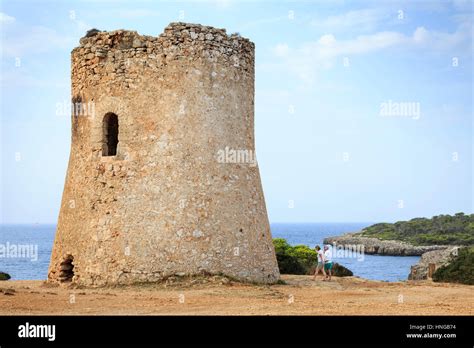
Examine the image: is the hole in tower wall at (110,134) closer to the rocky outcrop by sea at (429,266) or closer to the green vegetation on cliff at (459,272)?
the green vegetation on cliff at (459,272)

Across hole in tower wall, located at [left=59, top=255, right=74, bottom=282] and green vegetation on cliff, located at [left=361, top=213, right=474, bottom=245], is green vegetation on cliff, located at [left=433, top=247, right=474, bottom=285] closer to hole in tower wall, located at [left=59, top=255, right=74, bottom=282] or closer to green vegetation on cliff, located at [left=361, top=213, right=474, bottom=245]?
hole in tower wall, located at [left=59, top=255, right=74, bottom=282]

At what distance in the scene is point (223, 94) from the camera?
1711 centimetres

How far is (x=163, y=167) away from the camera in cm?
1639

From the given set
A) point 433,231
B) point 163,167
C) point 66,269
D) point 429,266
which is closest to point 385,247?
point 433,231

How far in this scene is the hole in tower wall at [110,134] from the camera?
1722cm

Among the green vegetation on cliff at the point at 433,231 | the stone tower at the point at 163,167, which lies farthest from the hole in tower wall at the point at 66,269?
the green vegetation on cliff at the point at 433,231

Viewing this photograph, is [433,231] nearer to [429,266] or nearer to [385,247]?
[385,247]

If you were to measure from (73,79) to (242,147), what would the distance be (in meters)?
5.28

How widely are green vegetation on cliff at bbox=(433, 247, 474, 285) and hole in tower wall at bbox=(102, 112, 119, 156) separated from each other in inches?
462

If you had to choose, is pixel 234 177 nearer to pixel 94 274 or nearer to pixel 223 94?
pixel 223 94

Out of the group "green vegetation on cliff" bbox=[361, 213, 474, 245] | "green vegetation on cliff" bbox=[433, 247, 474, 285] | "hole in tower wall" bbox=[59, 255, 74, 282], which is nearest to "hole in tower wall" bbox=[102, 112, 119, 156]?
"hole in tower wall" bbox=[59, 255, 74, 282]

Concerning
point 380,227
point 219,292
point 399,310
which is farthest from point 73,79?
point 380,227

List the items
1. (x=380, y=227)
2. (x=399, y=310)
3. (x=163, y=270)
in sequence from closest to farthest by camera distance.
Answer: (x=399, y=310)
(x=163, y=270)
(x=380, y=227)

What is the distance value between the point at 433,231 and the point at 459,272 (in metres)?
65.5
